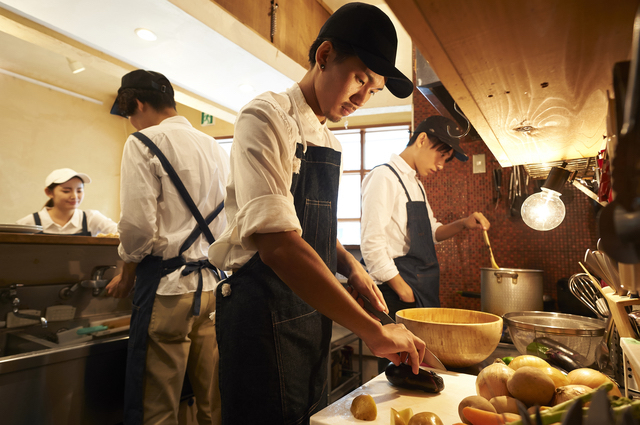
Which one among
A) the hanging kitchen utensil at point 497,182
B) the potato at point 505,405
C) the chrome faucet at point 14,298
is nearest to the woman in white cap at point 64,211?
the chrome faucet at point 14,298

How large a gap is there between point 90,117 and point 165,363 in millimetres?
7357

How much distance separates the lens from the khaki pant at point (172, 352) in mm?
1519

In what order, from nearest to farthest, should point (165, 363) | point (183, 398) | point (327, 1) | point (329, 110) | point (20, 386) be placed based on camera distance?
point (329, 110)
point (20, 386)
point (165, 363)
point (183, 398)
point (327, 1)

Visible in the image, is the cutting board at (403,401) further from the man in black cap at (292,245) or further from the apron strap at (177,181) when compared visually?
the apron strap at (177,181)

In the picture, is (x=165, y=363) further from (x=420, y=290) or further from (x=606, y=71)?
(x=606, y=71)

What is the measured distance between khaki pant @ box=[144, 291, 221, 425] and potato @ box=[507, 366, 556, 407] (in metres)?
1.20

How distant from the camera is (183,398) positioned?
6.07 feet

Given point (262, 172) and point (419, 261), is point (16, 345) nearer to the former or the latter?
point (262, 172)

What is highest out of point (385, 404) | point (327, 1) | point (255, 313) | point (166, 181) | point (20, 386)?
point (327, 1)

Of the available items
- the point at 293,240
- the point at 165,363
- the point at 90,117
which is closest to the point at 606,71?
the point at 293,240

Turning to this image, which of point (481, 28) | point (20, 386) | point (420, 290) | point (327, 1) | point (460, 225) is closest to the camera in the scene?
point (481, 28)

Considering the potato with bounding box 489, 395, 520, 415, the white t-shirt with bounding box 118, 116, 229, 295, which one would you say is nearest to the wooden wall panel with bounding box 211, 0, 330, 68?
the white t-shirt with bounding box 118, 116, 229, 295

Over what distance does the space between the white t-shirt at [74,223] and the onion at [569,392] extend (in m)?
4.39

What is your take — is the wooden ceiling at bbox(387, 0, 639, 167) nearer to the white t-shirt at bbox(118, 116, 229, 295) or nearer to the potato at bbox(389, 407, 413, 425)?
the potato at bbox(389, 407, 413, 425)
